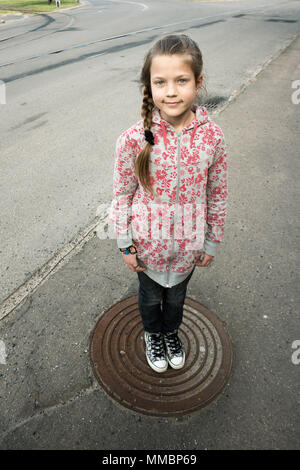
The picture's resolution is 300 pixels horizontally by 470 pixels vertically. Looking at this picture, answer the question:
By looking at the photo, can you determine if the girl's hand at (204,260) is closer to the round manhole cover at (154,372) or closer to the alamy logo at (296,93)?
the round manhole cover at (154,372)

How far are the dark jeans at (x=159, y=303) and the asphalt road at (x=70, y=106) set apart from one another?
124 centimetres

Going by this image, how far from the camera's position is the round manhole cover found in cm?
234

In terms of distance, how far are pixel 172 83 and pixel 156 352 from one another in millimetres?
1830

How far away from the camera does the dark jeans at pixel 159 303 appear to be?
2.31 metres

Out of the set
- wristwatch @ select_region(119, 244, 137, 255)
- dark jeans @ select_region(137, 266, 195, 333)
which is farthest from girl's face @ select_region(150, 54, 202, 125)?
dark jeans @ select_region(137, 266, 195, 333)

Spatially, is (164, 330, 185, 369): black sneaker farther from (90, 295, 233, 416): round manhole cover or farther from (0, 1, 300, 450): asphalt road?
(0, 1, 300, 450): asphalt road

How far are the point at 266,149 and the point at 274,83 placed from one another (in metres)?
3.74

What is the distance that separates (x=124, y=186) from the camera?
194cm

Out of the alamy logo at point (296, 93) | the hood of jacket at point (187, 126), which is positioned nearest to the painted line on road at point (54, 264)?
the hood of jacket at point (187, 126)

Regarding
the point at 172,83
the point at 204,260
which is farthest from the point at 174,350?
the point at 172,83

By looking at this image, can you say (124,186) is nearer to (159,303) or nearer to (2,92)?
(159,303)

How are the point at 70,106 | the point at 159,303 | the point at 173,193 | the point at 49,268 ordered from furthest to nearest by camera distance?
the point at 70,106 → the point at 49,268 → the point at 159,303 → the point at 173,193
